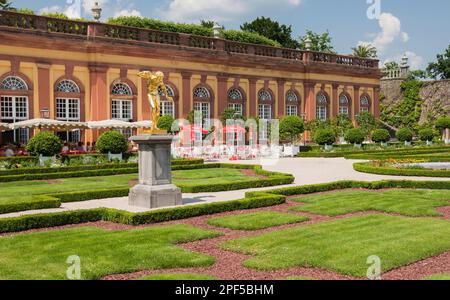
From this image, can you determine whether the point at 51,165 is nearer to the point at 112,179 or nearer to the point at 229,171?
the point at 112,179

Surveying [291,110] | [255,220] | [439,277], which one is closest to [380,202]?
[255,220]

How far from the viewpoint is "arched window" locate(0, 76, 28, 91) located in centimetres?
2749

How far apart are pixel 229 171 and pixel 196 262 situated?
559 inches

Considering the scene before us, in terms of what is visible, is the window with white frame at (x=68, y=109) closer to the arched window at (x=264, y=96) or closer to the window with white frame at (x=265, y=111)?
the window with white frame at (x=265, y=111)

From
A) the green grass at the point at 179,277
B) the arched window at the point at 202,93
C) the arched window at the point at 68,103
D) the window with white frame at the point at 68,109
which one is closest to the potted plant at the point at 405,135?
the arched window at the point at 202,93

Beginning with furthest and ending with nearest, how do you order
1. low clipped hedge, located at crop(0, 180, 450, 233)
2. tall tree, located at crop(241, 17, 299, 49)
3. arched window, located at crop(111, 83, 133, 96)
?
tall tree, located at crop(241, 17, 299, 49) → arched window, located at crop(111, 83, 133, 96) → low clipped hedge, located at crop(0, 180, 450, 233)

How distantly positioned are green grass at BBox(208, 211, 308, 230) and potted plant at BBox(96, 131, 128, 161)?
43.8ft

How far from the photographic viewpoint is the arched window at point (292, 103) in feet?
134

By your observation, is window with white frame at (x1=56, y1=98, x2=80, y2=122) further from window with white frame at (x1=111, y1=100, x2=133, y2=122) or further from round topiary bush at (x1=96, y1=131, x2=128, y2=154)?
round topiary bush at (x1=96, y1=131, x2=128, y2=154)

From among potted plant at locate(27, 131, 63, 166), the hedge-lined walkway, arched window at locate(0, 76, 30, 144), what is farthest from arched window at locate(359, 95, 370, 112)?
potted plant at locate(27, 131, 63, 166)

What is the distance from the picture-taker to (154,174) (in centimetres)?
1268

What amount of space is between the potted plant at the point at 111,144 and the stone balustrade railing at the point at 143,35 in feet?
28.0

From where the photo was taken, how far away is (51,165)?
2128 cm

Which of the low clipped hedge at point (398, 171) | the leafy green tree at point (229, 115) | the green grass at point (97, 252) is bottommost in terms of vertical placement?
the green grass at point (97, 252)
